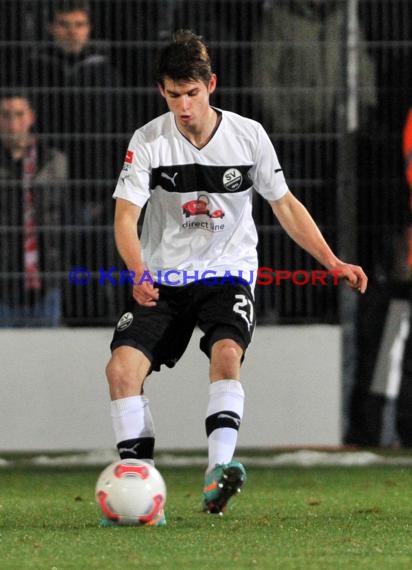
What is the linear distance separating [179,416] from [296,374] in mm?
869

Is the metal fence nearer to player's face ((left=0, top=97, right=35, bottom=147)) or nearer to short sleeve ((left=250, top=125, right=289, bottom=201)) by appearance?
player's face ((left=0, top=97, right=35, bottom=147))

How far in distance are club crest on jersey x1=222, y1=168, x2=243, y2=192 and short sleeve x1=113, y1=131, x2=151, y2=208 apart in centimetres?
34

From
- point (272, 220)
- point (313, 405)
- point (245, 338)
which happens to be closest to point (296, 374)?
point (313, 405)

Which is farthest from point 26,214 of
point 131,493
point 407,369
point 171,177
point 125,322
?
point 131,493

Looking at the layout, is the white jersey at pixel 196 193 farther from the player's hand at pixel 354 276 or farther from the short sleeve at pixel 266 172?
the player's hand at pixel 354 276

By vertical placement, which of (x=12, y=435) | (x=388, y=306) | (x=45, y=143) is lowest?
(x=12, y=435)

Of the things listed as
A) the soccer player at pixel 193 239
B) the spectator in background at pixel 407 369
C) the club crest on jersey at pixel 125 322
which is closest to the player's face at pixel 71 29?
the spectator in background at pixel 407 369

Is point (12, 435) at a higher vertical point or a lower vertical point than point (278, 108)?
lower

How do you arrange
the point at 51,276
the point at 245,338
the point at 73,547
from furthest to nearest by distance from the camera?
the point at 51,276
the point at 245,338
the point at 73,547

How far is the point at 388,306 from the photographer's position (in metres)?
11.4

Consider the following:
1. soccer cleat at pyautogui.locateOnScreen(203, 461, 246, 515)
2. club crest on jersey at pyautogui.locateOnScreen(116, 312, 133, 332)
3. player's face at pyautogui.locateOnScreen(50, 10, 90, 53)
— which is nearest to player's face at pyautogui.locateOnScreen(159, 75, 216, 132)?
club crest on jersey at pyautogui.locateOnScreen(116, 312, 133, 332)

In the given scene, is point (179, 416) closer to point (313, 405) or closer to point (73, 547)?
point (313, 405)

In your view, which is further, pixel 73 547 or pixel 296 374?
pixel 296 374

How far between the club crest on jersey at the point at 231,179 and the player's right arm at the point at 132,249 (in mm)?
448
